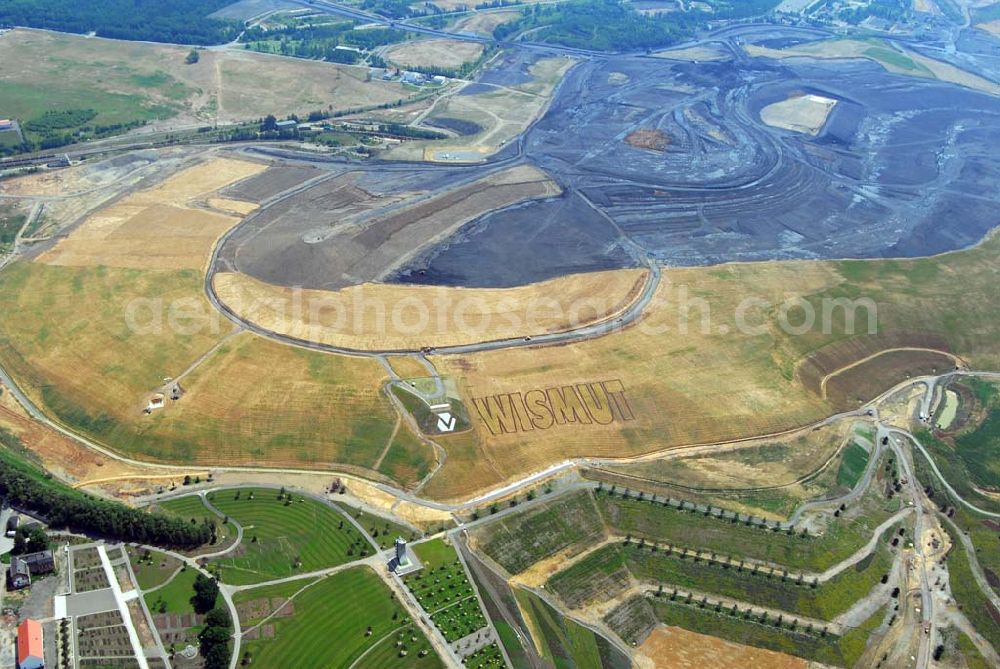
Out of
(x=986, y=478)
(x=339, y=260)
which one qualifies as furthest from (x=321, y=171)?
(x=986, y=478)

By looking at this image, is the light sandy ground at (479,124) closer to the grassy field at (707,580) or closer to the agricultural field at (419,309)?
the agricultural field at (419,309)

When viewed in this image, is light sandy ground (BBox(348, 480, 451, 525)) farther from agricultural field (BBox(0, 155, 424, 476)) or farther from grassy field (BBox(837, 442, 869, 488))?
grassy field (BBox(837, 442, 869, 488))

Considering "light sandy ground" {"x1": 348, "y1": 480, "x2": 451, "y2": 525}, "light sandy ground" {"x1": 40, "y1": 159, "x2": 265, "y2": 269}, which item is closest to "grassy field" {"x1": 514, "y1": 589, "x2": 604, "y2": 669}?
A: "light sandy ground" {"x1": 348, "y1": 480, "x2": 451, "y2": 525}

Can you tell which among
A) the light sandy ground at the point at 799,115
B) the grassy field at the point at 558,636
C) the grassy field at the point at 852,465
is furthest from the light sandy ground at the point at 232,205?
the light sandy ground at the point at 799,115

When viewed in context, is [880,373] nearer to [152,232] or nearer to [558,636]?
[558,636]

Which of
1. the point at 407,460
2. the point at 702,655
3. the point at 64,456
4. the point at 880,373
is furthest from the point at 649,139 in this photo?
the point at 64,456

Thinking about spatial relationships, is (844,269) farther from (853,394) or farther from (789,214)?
(853,394)

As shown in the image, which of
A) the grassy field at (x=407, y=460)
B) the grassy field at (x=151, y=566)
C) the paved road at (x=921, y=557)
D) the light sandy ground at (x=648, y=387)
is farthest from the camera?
the light sandy ground at (x=648, y=387)
